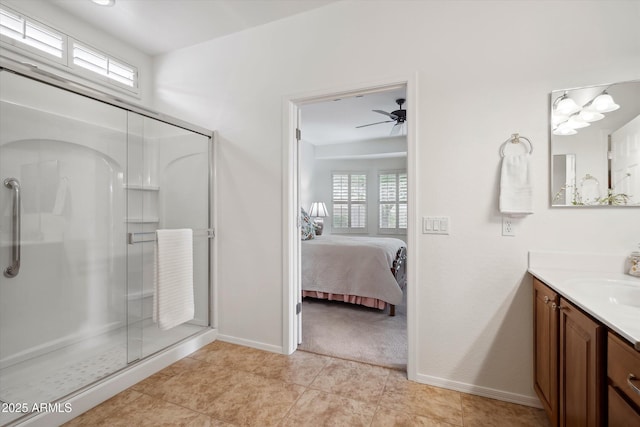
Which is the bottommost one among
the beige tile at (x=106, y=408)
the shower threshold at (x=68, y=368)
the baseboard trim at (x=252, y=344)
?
the beige tile at (x=106, y=408)

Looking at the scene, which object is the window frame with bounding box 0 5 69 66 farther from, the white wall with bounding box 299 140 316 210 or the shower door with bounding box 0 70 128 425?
the white wall with bounding box 299 140 316 210

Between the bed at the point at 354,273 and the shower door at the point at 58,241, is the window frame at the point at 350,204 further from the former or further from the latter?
the shower door at the point at 58,241

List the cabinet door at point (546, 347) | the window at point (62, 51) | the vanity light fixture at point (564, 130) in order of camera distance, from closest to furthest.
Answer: the cabinet door at point (546, 347) < the vanity light fixture at point (564, 130) < the window at point (62, 51)

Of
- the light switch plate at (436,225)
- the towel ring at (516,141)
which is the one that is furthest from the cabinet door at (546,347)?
the towel ring at (516,141)

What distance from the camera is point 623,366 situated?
890 mm

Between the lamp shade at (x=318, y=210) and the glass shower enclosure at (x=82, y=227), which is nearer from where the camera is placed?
the glass shower enclosure at (x=82, y=227)

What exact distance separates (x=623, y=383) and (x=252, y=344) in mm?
2369

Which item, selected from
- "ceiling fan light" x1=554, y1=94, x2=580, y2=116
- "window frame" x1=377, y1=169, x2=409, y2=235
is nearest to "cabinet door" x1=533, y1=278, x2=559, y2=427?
"ceiling fan light" x1=554, y1=94, x2=580, y2=116

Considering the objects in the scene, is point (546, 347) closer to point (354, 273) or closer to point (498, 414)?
point (498, 414)

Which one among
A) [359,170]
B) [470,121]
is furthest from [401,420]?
[359,170]

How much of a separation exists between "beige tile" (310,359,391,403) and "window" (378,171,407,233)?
4739 millimetres

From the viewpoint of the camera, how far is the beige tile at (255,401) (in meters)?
1.69

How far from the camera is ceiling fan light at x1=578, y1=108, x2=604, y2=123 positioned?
1674mm

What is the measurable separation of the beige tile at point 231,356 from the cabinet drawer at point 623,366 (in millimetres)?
2056
